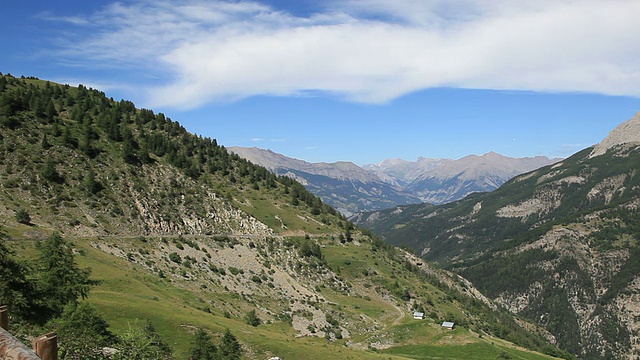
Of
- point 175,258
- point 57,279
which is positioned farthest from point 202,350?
point 175,258

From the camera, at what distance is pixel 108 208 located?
352ft

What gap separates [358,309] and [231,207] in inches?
2120

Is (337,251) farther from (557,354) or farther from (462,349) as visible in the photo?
(557,354)

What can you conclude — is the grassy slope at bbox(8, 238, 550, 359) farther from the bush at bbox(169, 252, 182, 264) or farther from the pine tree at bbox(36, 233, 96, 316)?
the bush at bbox(169, 252, 182, 264)

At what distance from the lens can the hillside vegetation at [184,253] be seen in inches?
2319

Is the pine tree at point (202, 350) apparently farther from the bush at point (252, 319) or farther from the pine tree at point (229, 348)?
the bush at point (252, 319)

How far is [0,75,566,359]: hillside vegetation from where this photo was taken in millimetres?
58891

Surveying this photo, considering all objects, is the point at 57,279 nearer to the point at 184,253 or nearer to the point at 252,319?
the point at 252,319

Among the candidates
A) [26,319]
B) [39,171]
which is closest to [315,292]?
[39,171]

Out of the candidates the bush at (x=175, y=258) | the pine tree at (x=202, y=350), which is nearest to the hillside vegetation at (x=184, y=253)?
the bush at (x=175, y=258)

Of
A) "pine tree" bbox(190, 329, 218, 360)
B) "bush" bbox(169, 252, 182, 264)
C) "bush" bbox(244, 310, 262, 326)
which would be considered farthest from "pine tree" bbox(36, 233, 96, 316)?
"bush" bbox(169, 252, 182, 264)

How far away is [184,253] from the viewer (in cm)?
10606

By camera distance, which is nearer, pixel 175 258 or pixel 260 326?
pixel 260 326

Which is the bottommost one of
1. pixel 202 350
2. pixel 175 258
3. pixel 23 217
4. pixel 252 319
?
pixel 252 319
